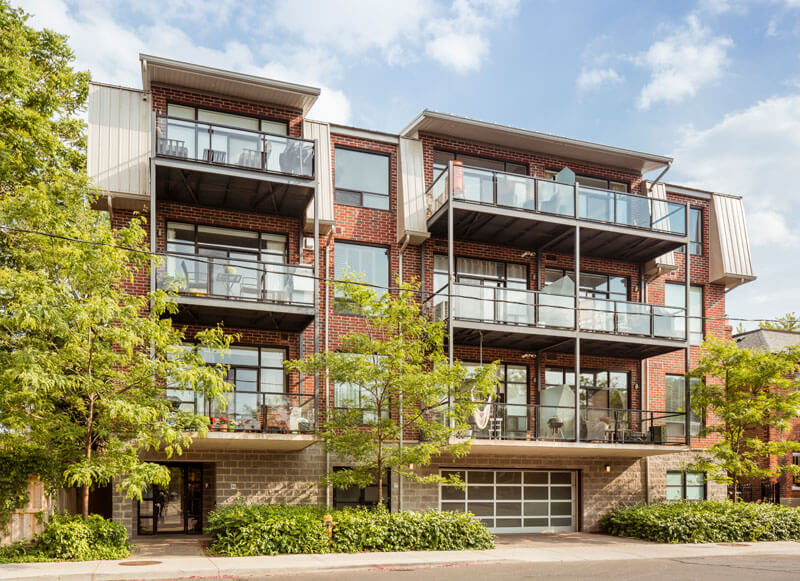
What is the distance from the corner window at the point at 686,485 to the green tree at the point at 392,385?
9.11m

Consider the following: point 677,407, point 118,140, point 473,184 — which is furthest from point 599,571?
point 118,140

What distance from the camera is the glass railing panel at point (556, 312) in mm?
20250

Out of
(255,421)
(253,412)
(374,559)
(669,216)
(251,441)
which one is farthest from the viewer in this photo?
(669,216)

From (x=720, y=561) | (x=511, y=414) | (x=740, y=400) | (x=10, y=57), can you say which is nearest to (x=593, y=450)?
(x=511, y=414)

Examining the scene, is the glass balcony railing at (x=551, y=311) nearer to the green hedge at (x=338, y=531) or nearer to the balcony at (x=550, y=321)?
the balcony at (x=550, y=321)

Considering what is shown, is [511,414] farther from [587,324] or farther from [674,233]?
[674,233]

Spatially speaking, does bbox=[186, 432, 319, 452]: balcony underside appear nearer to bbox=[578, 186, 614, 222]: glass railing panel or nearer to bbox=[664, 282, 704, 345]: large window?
bbox=[578, 186, 614, 222]: glass railing panel

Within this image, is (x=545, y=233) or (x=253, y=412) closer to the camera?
(x=253, y=412)

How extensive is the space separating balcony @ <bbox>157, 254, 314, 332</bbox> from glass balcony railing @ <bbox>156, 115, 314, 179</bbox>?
2.35 m

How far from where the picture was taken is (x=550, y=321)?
66.5 feet

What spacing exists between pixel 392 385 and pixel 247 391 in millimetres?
3629

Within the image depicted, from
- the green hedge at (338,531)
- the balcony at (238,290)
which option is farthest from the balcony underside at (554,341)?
the green hedge at (338,531)

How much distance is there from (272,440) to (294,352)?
9.74 ft

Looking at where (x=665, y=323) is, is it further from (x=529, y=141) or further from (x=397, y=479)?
(x=397, y=479)
